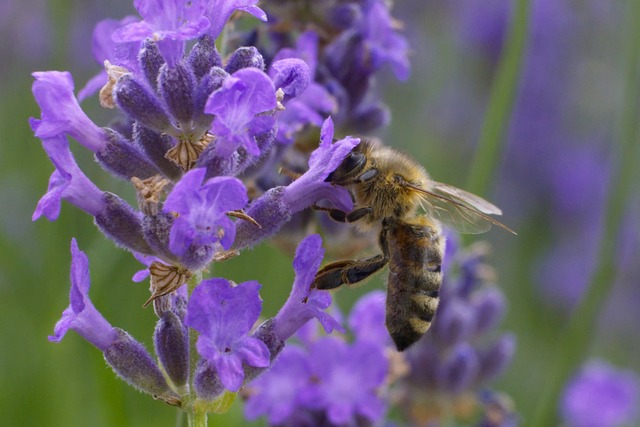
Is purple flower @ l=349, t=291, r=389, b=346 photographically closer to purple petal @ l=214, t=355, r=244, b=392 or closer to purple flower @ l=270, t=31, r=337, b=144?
purple flower @ l=270, t=31, r=337, b=144

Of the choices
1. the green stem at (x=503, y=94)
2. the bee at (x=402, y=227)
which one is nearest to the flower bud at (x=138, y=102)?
the bee at (x=402, y=227)

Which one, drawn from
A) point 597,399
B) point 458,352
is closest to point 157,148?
point 458,352

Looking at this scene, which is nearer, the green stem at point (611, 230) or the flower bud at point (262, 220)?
the flower bud at point (262, 220)

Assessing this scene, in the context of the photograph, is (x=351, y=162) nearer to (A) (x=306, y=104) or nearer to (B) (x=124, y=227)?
(A) (x=306, y=104)

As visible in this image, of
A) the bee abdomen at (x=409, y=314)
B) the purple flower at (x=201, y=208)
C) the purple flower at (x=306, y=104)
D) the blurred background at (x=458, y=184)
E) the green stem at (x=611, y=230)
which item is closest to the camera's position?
the purple flower at (x=201, y=208)

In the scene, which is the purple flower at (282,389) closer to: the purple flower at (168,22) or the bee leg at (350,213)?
the bee leg at (350,213)

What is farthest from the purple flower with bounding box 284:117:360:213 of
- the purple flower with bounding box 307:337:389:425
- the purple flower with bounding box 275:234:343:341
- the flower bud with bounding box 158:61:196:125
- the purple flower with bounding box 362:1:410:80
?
the purple flower with bounding box 362:1:410:80

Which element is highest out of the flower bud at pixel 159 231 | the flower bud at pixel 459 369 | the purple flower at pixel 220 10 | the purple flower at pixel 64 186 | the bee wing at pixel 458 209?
the bee wing at pixel 458 209
